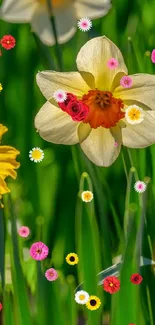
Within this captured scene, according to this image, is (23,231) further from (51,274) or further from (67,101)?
(67,101)

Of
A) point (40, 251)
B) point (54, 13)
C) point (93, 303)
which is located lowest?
point (93, 303)

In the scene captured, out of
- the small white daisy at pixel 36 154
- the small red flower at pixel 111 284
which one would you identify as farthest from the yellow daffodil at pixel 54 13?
the small red flower at pixel 111 284

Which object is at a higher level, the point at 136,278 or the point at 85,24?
the point at 85,24

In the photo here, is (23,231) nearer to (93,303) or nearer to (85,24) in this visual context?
(93,303)

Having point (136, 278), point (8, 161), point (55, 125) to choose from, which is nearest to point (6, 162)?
point (8, 161)

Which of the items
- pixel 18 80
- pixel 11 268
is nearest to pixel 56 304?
pixel 11 268

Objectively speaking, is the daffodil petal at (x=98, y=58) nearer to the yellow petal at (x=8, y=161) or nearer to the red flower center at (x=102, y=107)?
the red flower center at (x=102, y=107)

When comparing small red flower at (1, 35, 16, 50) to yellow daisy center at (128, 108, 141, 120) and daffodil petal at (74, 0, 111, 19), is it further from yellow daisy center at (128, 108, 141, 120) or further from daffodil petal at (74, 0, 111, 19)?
yellow daisy center at (128, 108, 141, 120)
